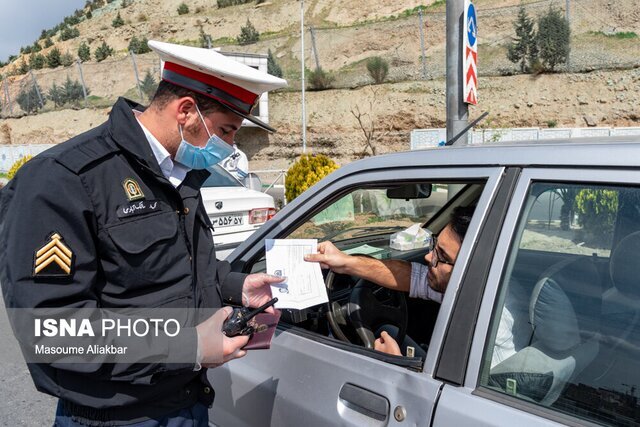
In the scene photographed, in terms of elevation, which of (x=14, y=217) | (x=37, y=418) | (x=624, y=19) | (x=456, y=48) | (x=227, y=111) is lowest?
(x=37, y=418)

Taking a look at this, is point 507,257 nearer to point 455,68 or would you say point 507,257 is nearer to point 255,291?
point 255,291

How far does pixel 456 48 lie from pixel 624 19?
836 inches

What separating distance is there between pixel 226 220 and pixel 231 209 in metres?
0.14

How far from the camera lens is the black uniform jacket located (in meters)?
1.23

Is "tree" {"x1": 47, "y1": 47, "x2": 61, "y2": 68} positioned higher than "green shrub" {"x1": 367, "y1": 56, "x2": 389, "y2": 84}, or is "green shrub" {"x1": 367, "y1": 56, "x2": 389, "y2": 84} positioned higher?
"tree" {"x1": 47, "y1": 47, "x2": 61, "y2": 68}

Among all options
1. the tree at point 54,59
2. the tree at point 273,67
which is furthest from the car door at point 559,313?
the tree at point 54,59

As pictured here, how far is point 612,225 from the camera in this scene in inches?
51.3

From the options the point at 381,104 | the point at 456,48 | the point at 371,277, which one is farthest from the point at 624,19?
the point at 371,277

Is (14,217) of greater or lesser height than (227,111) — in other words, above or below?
below

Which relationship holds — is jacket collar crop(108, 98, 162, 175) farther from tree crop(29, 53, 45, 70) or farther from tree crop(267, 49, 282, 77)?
tree crop(29, 53, 45, 70)

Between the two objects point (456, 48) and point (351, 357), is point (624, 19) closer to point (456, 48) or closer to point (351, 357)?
point (456, 48)

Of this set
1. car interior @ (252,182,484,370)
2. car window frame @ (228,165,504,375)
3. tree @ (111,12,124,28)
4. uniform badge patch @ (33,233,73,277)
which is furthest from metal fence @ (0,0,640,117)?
uniform badge patch @ (33,233,73,277)

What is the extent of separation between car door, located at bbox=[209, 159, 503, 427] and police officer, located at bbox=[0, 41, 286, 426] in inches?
8.6

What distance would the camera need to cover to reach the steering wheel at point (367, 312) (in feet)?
6.64
